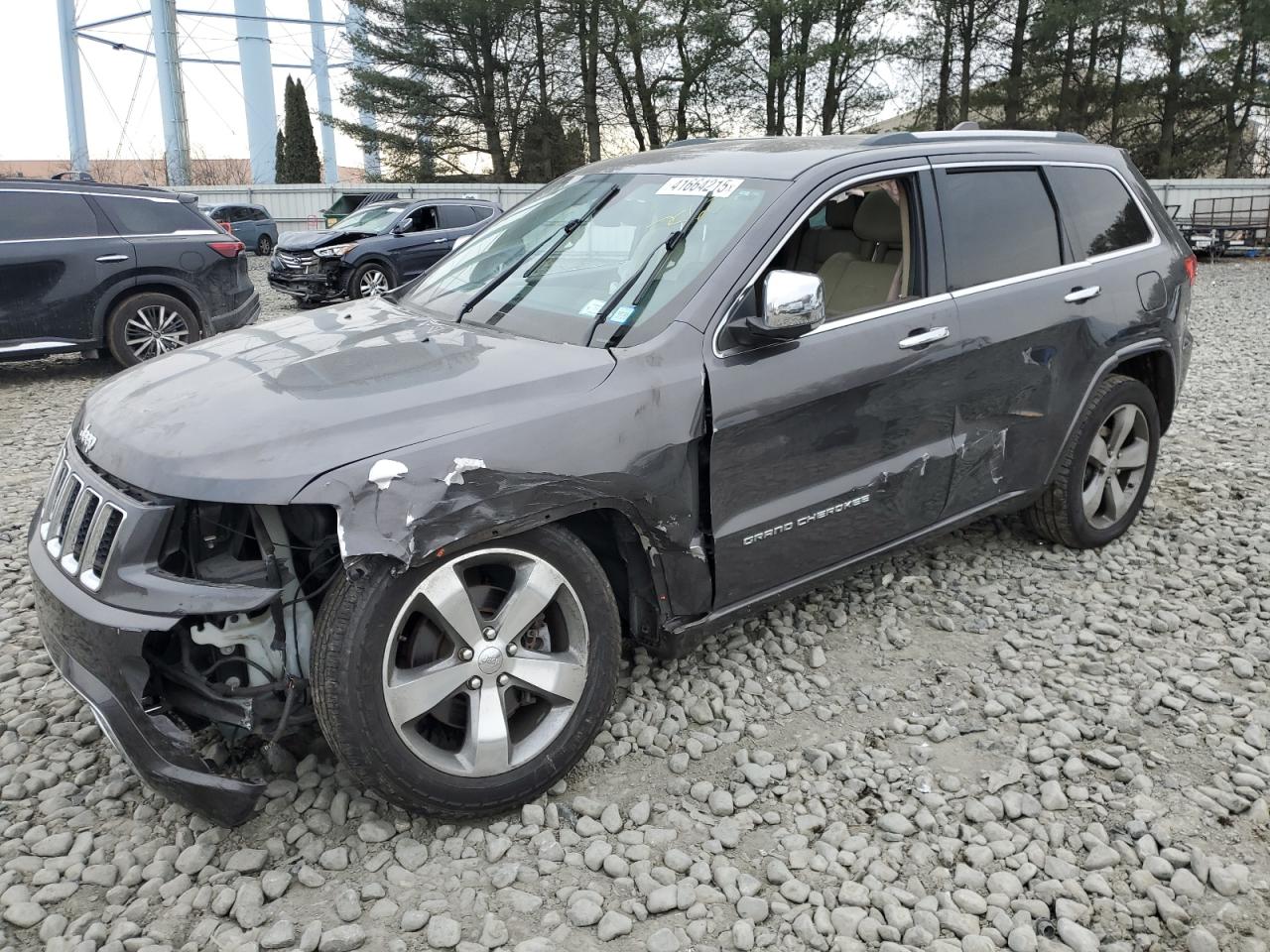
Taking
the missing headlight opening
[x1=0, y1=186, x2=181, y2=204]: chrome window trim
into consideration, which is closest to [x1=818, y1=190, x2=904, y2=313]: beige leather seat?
the missing headlight opening

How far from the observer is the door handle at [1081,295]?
13.7 ft

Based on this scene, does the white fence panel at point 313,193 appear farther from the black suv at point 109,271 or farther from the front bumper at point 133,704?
the front bumper at point 133,704

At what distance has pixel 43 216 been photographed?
894 centimetres

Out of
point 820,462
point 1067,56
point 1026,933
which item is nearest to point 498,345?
point 820,462

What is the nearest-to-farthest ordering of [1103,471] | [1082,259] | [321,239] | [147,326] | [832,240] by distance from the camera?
[1082,259]
[832,240]
[1103,471]
[147,326]
[321,239]

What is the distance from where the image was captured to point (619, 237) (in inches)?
143

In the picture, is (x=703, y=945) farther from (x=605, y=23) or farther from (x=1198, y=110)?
(x=1198, y=110)

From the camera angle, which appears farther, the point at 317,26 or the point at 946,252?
the point at 317,26

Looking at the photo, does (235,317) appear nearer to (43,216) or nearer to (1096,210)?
(43,216)

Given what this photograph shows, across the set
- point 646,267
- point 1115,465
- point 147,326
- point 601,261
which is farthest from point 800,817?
point 147,326

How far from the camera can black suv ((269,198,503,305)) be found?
14711mm

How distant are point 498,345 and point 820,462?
44.1 inches

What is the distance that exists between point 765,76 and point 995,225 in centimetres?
3027

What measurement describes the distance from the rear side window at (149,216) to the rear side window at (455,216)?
20.6 feet
